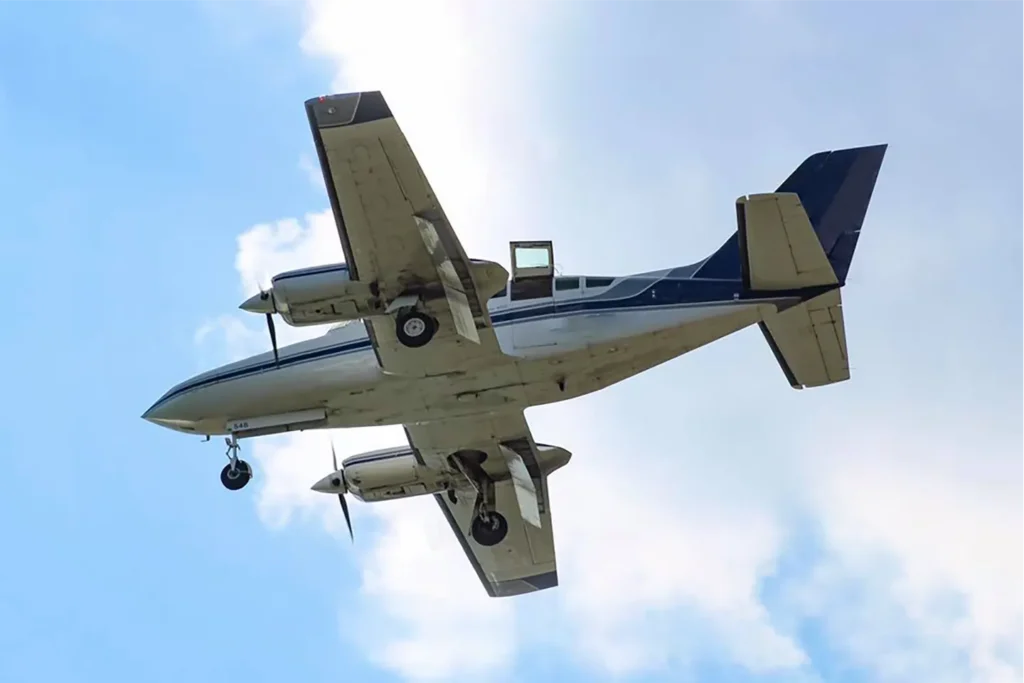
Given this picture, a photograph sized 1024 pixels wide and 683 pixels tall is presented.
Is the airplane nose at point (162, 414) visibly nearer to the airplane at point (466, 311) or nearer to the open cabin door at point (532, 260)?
the airplane at point (466, 311)

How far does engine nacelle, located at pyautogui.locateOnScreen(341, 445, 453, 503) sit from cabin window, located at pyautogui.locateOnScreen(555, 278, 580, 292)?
7113mm

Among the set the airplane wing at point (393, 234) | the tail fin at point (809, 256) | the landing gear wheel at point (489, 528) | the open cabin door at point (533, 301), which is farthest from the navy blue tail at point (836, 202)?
the landing gear wheel at point (489, 528)

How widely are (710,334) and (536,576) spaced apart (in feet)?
36.0

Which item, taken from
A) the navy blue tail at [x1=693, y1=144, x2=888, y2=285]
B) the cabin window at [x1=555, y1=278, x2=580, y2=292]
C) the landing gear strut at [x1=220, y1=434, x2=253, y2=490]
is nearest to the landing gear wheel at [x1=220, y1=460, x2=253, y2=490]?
the landing gear strut at [x1=220, y1=434, x2=253, y2=490]

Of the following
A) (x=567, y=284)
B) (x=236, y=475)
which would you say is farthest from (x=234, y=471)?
(x=567, y=284)

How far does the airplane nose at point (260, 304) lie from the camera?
22219 mm

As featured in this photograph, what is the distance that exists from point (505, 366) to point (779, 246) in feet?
18.9

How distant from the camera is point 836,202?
23.1m

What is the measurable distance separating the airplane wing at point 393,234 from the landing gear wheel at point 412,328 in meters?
0.34

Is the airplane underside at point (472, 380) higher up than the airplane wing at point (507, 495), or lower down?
higher up

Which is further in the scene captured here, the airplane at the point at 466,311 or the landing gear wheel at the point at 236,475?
the landing gear wheel at the point at 236,475

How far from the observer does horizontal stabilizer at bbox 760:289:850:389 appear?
2225 cm

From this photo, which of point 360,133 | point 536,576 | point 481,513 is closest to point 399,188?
point 360,133

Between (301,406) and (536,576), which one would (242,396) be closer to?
(301,406)
